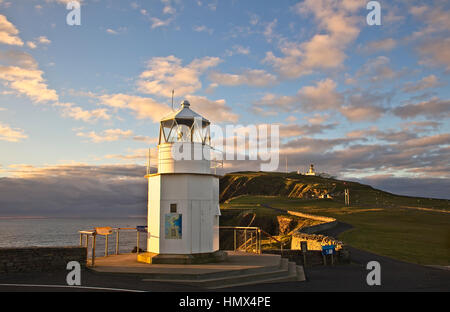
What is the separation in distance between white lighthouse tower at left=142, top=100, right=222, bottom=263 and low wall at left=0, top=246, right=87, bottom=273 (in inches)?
124

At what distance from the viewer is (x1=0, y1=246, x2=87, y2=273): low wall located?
14.2m

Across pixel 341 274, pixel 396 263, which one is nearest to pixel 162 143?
pixel 341 274

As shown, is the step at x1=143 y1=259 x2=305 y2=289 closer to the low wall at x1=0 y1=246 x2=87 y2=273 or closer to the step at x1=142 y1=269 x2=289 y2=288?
the step at x1=142 y1=269 x2=289 y2=288

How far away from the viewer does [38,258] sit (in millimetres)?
14789

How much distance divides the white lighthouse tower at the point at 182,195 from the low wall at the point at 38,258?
3.16m

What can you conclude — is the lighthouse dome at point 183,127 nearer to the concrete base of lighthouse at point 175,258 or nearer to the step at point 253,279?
the concrete base of lighthouse at point 175,258

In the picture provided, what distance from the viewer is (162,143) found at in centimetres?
1775

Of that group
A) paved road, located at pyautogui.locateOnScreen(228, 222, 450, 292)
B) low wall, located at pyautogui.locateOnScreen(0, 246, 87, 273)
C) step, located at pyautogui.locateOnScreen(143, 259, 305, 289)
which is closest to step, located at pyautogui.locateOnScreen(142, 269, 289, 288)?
step, located at pyautogui.locateOnScreen(143, 259, 305, 289)

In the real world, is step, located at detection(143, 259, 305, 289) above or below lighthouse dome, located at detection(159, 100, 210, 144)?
below

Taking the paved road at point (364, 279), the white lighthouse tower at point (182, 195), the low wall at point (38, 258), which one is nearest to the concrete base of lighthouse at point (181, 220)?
the white lighthouse tower at point (182, 195)

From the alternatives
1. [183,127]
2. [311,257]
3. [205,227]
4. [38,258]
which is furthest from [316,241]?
[38,258]

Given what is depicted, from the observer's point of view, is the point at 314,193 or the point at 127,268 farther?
the point at 314,193
